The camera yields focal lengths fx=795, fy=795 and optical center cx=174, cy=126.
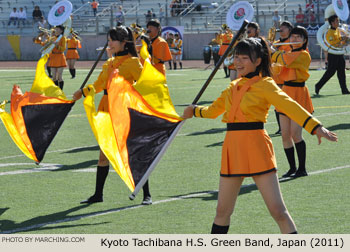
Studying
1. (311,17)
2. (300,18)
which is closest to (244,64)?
(311,17)

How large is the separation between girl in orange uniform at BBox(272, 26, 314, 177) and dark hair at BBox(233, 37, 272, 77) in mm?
3423

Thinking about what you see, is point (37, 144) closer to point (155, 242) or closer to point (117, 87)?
point (117, 87)

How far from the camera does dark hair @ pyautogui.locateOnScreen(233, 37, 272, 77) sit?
17.3ft

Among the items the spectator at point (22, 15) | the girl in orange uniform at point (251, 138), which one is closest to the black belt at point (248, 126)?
the girl in orange uniform at point (251, 138)

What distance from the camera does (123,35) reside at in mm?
7625

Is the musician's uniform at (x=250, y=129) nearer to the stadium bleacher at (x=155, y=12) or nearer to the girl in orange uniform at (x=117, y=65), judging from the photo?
the girl in orange uniform at (x=117, y=65)

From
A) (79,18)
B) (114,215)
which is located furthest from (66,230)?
(79,18)

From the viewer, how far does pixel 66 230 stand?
6.56 meters

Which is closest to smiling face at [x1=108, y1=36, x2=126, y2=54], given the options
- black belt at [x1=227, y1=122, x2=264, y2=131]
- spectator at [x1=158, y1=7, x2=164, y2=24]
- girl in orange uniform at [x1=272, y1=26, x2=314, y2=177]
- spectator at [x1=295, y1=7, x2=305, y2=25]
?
girl in orange uniform at [x1=272, y1=26, x2=314, y2=177]

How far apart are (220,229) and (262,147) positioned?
0.62 m

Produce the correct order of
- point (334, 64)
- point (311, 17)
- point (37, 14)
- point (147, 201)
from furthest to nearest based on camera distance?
point (37, 14), point (311, 17), point (334, 64), point (147, 201)

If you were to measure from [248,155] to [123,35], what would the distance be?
280cm

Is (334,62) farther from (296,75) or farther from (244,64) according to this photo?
(244,64)

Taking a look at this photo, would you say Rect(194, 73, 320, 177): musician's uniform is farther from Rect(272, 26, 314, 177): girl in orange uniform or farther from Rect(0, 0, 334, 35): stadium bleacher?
Rect(0, 0, 334, 35): stadium bleacher
